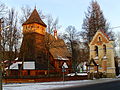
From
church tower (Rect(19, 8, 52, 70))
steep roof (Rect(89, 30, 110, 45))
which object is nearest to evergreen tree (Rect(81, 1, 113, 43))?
steep roof (Rect(89, 30, 110, 45))

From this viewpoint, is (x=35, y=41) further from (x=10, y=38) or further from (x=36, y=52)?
(x=10, y=38)

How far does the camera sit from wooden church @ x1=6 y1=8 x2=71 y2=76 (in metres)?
36.7

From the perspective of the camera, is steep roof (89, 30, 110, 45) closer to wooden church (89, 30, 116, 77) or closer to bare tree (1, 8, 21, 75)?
wooden church (89, 30, 116, 77)

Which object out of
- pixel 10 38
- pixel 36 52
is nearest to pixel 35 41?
pixel 36 52

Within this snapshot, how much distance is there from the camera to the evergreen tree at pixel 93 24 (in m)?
46.1

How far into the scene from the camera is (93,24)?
46.3 metres

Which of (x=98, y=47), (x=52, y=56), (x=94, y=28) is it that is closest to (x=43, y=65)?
(x=52, y=56)

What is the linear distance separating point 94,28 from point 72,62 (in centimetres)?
1440

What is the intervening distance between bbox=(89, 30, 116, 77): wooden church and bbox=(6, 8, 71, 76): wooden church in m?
7.61

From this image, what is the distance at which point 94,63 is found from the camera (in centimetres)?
3606

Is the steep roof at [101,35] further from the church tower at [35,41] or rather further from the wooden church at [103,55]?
the church tower at [35,41]

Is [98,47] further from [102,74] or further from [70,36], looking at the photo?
[70,36]

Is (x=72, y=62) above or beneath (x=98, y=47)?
beneath

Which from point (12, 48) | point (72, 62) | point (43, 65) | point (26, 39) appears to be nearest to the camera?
point (12, 48)
